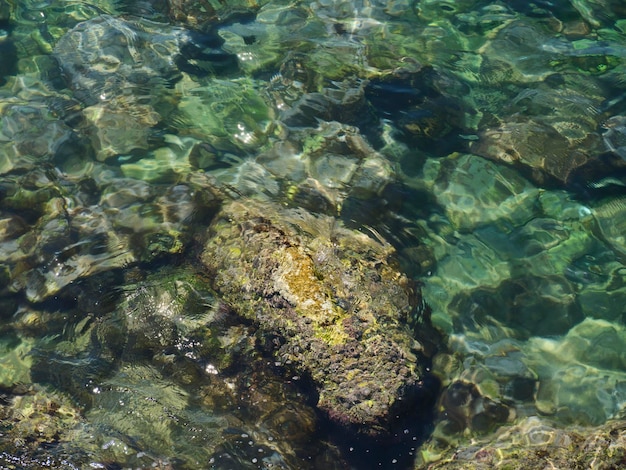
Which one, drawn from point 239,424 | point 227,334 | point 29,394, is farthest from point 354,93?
point 29,394

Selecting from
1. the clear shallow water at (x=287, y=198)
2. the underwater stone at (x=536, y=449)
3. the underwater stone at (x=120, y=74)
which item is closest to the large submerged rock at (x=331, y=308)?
the clear shallow water at (x=287, y=198)

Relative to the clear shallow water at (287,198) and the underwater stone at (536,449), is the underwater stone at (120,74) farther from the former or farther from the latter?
the underwater stone at (536,449)

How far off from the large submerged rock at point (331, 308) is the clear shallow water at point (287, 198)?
16cm

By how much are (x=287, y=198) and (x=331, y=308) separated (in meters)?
1.34

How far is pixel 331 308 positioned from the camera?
436cm

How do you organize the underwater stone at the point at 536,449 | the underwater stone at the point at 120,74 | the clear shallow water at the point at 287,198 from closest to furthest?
the underwater stone at the point at 536,449 → the clear shallow water at the point at 287,198 → the underwater stone at the point at 120,74

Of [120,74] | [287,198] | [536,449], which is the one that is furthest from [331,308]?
[120,74]

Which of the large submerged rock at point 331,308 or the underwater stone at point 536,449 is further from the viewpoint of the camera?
the large submerged rock at point 331,308

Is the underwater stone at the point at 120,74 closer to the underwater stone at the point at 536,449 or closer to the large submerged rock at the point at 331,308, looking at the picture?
the large submerged rock at the point at 331,308

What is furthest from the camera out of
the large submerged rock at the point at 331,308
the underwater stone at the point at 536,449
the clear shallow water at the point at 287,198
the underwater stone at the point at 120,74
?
the underwater stone at the point at 120,74

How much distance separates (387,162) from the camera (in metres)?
5.70

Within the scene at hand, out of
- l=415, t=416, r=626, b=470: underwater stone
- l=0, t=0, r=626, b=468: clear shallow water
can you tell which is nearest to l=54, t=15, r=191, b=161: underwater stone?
l=0, t=0, r=626, b=468: clear shallow water

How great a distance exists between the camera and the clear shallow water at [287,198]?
431 cm

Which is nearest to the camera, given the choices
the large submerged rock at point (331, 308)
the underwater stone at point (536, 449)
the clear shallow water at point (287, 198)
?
the underwater stone at point (536, 449)
